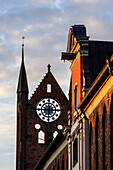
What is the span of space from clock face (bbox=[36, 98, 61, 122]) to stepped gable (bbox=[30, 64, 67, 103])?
69cm

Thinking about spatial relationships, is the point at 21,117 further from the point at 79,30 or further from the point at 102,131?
the point at 102,131

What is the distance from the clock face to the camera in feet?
308

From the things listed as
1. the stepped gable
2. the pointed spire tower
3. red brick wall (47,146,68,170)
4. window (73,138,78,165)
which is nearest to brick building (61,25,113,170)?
window (73,138,78,165)

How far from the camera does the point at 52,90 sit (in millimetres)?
96000

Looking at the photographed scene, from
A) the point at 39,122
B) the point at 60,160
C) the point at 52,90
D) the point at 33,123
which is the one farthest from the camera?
the point at 52,90

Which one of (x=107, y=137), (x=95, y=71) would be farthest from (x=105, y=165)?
(x=95, y=71)

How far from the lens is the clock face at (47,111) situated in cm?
9375

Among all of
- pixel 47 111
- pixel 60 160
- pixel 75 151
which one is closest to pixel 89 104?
pixel 75 151

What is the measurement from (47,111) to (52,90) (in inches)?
153

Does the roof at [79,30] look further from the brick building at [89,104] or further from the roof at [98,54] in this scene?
the roof at [98,54]

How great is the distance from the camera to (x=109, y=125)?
3331cm

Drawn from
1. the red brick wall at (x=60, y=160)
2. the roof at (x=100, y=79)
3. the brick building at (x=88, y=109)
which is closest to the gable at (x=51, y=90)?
the red brick wall at (x=60, y=160)

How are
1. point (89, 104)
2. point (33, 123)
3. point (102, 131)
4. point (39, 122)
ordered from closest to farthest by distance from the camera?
point (102, 131) < point (89, 104) < point (33, 123) < point (39, 122)

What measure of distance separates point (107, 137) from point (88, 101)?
4.81 metres
